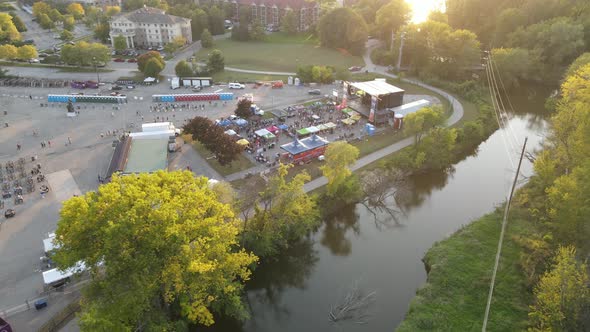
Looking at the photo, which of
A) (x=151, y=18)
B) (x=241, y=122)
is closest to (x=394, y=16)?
(x=151, y=18)

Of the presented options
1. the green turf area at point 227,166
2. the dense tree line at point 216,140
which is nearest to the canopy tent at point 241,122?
the green turf area at point 227,166

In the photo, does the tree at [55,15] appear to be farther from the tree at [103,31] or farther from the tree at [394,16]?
the tree at [394,16]

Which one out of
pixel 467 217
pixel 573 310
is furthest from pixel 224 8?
pixel 573 310

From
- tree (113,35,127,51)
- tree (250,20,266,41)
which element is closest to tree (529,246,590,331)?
tree (113,35,127,51)

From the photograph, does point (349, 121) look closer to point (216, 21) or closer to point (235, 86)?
point (235, 86)

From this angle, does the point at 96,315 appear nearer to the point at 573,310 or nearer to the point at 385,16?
the point at 573,310

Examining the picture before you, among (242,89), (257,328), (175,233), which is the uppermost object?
(175,233)
